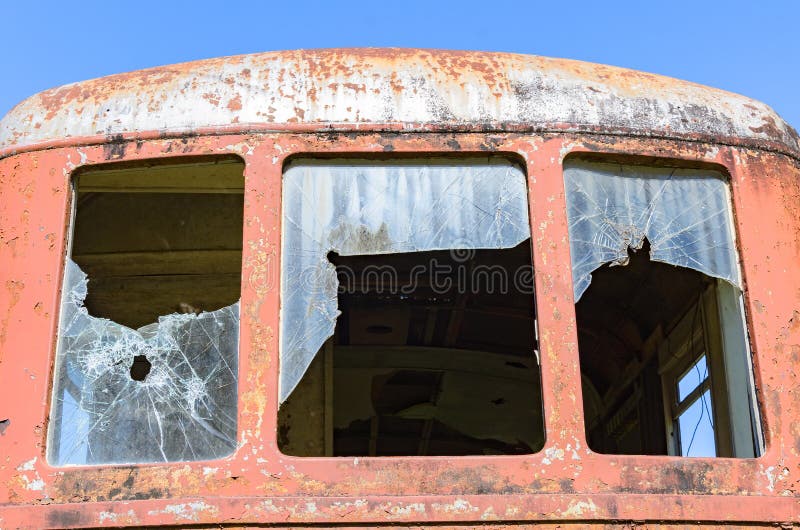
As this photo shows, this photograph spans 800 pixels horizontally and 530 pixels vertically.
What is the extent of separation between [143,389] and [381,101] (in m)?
1.68

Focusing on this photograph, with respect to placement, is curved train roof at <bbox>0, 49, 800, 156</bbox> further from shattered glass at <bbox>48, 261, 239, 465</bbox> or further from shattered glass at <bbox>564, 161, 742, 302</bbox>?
shattered glass at <bbox>48, 261, 239, 465</bbox>

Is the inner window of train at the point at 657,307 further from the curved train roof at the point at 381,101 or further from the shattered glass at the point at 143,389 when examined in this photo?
the shattered glass at the point at 143,389

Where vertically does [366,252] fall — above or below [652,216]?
below

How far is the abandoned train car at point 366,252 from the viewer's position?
14.2ft

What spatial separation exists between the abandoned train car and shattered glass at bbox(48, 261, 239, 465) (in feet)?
0.03

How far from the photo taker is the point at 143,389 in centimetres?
470

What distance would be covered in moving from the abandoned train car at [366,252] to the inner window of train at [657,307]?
16mm

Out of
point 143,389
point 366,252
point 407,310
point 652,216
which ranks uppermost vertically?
point 407,310

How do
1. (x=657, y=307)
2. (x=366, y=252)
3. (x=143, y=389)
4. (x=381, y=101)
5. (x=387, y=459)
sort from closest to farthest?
(x=387, y=459), (x=143, y=389), (x=366, y=252), (x=381, y=101), (x=657, y=307)

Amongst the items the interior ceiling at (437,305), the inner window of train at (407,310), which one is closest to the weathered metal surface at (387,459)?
the inner window of train at (407,310)

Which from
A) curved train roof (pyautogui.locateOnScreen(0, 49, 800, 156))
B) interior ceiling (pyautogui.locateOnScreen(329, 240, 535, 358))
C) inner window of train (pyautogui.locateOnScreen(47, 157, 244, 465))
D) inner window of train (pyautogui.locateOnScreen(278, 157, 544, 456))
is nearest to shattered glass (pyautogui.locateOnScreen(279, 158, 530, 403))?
inner window of train (pyautogui.locateOnScreen(278, 157, 544, 456))

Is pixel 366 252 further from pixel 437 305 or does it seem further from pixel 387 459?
pixel 437 305

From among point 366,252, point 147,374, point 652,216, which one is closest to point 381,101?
point 366,252

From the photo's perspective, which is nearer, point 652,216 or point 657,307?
point 652,216
